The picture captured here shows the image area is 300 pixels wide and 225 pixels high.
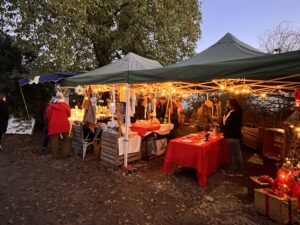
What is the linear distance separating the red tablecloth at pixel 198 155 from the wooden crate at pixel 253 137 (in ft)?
8.91

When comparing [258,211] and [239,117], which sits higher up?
[239,117]

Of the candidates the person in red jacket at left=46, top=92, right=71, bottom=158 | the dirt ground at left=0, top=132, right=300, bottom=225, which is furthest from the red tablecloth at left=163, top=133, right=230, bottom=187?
the person in red jacket at left=46, top=92, right=71, bottom=158

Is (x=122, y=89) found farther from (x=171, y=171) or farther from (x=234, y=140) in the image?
(x=234, y=140)

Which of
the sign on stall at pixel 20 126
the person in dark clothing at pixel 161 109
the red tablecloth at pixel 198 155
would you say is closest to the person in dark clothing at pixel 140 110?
the person in dark clothing at pixel 161 109

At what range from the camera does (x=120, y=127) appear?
19.2 ft

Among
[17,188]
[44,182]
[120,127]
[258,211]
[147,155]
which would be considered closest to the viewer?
[258,211]

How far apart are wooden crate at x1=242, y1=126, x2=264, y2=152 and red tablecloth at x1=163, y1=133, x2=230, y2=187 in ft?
8.91

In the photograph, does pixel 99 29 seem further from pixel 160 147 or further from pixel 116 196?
pixel 116 196

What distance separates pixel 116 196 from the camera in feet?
14.1

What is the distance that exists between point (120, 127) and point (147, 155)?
3.97 feet

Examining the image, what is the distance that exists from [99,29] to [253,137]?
25.5 feet

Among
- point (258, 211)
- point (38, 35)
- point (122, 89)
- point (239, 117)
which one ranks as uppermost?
point (38, 35)

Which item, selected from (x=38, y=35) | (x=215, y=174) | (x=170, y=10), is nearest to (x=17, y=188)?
(x=215, y=174)

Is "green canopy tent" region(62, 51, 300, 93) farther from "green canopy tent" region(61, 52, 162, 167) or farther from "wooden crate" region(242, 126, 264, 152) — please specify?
"wooden crate" region(242, 126, 264, 152)
